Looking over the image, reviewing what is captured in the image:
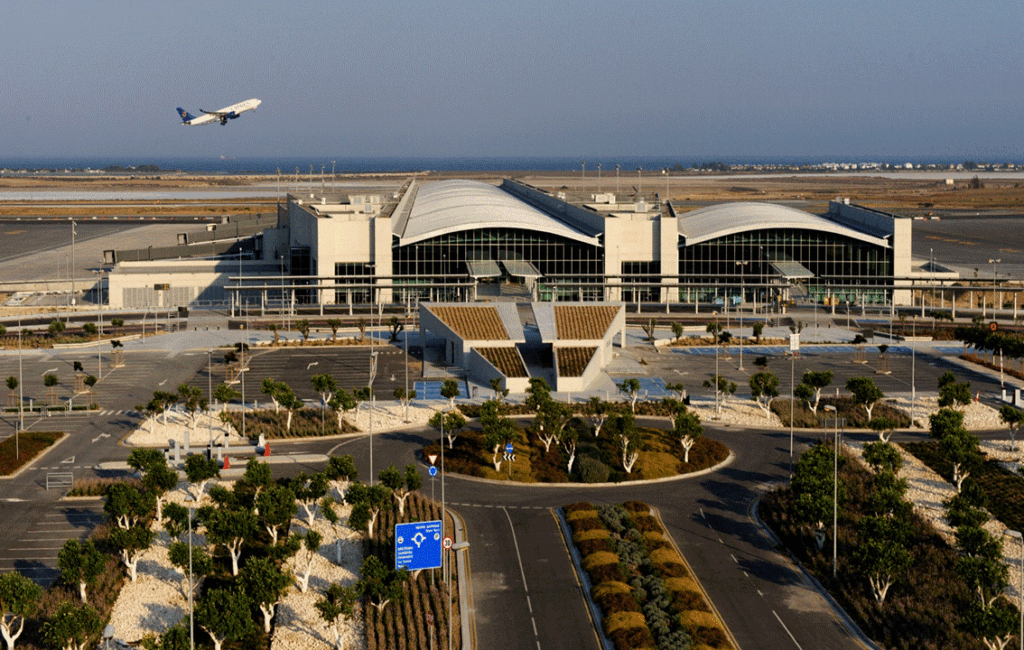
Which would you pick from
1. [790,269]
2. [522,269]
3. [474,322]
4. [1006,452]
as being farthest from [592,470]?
[790,269]

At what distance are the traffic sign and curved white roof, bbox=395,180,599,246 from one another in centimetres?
7965

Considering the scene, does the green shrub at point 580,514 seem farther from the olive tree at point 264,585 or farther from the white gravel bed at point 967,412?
the white gravel bed at point 967,412

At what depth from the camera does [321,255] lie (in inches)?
4990

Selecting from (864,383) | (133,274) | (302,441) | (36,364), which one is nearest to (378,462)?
(302,441)

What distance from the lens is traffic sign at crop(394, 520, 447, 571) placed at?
49375 millimetres

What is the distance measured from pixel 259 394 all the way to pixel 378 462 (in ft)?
65.9

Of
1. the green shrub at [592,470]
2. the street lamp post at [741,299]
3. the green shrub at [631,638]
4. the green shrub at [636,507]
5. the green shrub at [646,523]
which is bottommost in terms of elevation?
the green shrub at [631,638]

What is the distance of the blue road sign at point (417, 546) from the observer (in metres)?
49.4

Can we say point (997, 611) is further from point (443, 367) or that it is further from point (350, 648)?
point (443, 367)

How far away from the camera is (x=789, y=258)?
135 metres

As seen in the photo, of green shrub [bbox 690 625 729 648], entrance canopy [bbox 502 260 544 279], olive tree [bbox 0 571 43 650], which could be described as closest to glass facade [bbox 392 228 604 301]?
entrance canopy [bbox 502 260 544 279]


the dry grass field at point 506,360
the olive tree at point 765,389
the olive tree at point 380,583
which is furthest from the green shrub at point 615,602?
the dry grass field at point 506,360

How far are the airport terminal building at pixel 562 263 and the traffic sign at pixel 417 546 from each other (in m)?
73.7

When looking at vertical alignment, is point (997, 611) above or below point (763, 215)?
below
